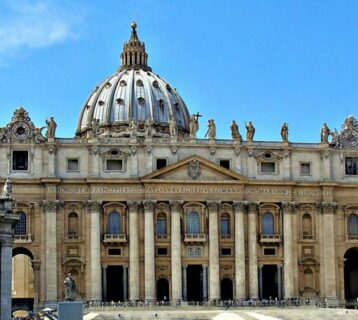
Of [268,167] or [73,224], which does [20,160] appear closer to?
[73,224]

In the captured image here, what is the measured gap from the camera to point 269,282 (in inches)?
3666

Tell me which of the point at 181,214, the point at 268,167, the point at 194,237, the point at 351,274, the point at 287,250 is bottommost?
the point at 351,274

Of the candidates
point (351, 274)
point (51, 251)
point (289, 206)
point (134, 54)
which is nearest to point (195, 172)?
point (289, 206)

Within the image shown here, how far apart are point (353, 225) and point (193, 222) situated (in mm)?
15458

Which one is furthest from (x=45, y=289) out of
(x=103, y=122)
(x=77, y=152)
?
(x=103, y=122)

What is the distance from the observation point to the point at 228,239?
91.1 m

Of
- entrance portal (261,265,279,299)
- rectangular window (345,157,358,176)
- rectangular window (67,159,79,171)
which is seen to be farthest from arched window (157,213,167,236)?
rectangular window (345,157,358,176)

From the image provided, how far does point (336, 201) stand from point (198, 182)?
44.2 ft

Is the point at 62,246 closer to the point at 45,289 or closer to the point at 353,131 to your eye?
the point at 45,289

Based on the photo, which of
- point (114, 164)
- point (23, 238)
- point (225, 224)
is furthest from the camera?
point (225, 224)

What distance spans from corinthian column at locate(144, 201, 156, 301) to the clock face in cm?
1228

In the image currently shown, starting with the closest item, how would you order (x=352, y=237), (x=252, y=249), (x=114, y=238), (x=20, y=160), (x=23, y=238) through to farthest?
1. (x=23, y=238)
2. (x=114, y=238)
3. (x=20, y=160)
4. (x=252, y=249)
5. (x=352, y=237)

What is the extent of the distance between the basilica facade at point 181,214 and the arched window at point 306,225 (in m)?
0.09

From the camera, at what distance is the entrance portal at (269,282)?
9250 centimetres
